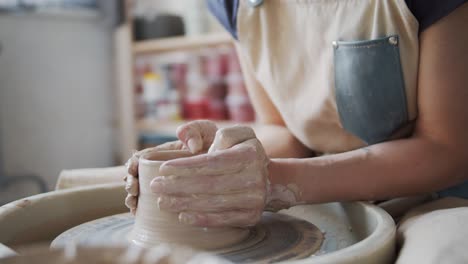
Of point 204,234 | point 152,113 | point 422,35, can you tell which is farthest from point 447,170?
point 152,113

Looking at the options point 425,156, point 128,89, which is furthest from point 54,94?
point 425,156

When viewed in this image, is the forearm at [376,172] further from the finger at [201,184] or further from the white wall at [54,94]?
the white wall at [54,94]

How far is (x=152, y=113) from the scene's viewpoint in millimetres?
3109

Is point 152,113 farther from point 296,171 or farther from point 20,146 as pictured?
point 296,171

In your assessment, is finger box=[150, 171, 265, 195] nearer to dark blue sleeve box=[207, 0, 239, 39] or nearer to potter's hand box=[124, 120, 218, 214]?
A: potter's hand box=[124, 120, 218, 214]

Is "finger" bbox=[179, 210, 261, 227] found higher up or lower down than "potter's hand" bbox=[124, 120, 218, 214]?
lower down

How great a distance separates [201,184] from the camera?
67cm

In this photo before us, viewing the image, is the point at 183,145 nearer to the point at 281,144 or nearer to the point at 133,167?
the point at 133,167

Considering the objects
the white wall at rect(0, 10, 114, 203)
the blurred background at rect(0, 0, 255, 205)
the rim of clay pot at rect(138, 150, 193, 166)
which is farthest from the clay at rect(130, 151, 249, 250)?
the white wall at rect(0, 10, 114, 203)

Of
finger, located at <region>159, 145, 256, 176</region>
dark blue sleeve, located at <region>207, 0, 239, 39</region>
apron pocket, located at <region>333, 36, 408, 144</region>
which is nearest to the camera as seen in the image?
finger, located at <region>159, 145, 256, 176</region>

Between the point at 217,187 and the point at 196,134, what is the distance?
6.0 inches

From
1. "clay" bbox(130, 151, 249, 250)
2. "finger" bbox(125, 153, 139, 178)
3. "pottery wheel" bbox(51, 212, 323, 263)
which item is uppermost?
"finger" bbox(125, 153, 139, 178)

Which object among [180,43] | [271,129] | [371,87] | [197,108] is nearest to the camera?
[371,87]

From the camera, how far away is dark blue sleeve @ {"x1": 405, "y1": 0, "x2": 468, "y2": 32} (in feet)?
2.56
